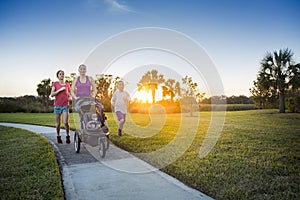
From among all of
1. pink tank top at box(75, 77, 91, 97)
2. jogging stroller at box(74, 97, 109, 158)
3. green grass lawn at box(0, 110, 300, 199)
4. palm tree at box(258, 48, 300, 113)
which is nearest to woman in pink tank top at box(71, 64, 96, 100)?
pink tank top at box(75, 77, 91, 97)

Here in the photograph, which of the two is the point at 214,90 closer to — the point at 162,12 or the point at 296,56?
the point at 162,12

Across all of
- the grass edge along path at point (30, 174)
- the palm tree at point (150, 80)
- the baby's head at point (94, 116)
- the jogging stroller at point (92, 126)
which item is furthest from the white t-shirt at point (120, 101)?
the palm tree at point (150, 80)

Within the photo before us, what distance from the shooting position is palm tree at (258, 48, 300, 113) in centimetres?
2130

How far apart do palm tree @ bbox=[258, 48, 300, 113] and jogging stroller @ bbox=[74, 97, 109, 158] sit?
2070cm

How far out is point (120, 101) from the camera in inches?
274

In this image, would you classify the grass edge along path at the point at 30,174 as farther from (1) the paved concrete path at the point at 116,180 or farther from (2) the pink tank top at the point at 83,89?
(2) the pink tank top at the point at 83,89

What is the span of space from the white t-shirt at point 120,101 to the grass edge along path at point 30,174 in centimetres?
230

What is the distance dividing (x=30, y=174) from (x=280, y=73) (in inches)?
915

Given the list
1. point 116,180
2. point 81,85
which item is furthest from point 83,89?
point 116,180

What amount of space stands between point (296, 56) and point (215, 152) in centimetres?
2143

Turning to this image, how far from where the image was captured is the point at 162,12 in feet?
30.9

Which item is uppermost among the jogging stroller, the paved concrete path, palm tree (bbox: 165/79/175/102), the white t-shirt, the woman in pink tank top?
palm tree (bbox: 165/79/175/102)

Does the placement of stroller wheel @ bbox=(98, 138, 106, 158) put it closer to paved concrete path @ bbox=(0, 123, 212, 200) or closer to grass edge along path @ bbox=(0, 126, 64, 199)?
paved concrete path @ bbox=(0, 123, 212, 200)

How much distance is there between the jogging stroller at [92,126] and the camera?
4479mm
